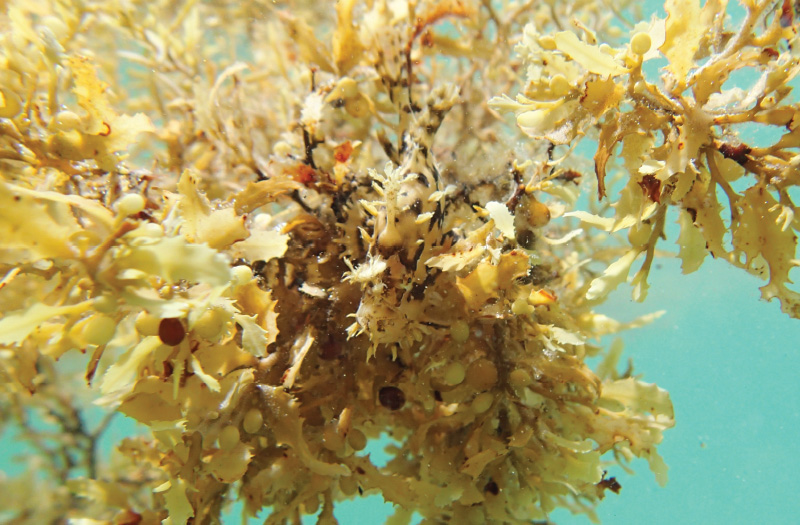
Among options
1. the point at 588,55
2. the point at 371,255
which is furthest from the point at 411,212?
the point at 588,55

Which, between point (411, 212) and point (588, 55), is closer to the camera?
point (588, 55)

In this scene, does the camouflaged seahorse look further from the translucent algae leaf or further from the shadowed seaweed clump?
the translucent algae leaf

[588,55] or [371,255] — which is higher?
[588,55]

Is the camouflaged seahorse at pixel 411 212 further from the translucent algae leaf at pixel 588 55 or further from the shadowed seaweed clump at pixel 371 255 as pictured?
the translucent algae leaf at pixel 588 55

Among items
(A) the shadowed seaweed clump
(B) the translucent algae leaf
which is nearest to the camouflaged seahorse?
(A) the shadowed seaweed clump

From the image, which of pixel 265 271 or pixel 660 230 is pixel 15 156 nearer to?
pixel 265 271

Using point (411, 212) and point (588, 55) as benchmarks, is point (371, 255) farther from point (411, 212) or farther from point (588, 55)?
point (588, 55)

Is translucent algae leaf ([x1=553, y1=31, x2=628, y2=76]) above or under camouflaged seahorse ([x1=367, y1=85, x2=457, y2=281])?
above
